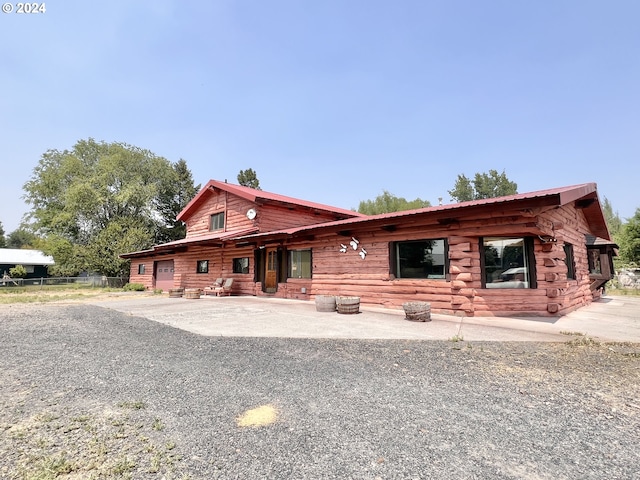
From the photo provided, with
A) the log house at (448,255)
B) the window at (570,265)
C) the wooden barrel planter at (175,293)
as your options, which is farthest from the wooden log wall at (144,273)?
the window at (570,265)

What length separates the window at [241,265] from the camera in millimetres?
16688

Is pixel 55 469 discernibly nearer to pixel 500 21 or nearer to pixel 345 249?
pixel 345 249

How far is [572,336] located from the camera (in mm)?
6094

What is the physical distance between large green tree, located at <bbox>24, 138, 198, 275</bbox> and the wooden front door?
68.1ft

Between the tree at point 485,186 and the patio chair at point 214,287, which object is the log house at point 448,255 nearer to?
the patio chair at point 214,287

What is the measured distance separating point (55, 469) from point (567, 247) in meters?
13.7

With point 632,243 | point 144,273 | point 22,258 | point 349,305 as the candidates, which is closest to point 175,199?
point 144,273

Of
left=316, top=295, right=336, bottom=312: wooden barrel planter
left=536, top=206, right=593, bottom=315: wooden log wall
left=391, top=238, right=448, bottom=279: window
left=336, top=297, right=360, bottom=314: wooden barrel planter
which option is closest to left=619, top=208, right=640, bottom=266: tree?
left=536, top=206, right=593, bottom=315: wooden log wall

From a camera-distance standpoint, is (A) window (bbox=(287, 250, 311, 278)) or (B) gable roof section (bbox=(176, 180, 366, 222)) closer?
(A) window (bbox=(287, 250, 311, 278))

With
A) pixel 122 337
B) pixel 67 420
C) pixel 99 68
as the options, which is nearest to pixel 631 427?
pixel 67 420

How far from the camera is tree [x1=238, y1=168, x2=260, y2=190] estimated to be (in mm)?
41625

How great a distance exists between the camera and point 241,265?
17016 mm

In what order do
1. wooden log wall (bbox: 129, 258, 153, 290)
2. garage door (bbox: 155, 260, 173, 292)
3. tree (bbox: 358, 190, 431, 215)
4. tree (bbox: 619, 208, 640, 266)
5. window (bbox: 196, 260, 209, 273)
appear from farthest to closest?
tree (bbox: 358, 190, 431, 215)
tree (bbox: 619, 208, 640, 266)
wooden log wall (bbox: 129, 258, 153, 290)
garage door (bbox: 155, 260, 173, 292)
window (bbox: 196, 260, 209, 273)

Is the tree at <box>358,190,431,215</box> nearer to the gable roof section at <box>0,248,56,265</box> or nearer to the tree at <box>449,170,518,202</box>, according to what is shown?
the tree at <box>449,170,518,202</box>
